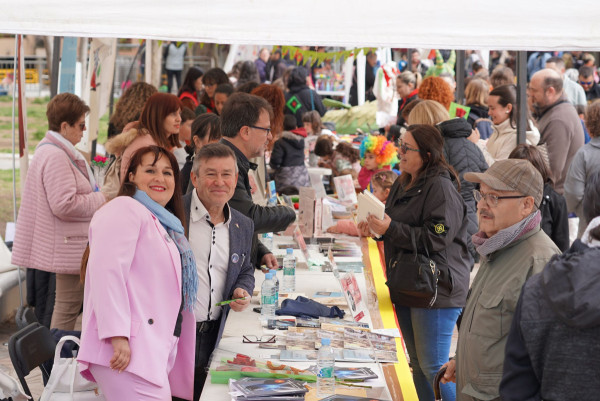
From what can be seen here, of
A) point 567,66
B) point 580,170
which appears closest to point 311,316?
point 580,170

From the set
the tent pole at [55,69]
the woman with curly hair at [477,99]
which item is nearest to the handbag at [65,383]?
the tent pole at [55,69]

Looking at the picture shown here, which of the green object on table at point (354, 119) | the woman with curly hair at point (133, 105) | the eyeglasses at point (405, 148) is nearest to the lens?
the eyeglasses at point (405, 148)

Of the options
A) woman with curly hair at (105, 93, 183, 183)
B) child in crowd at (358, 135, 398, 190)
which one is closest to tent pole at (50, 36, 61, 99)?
woman with curly hair at (105, 93, 183, 183)

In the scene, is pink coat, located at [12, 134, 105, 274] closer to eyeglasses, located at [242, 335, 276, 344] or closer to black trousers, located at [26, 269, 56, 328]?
black trousers, located at [26, 269, 56, 328]

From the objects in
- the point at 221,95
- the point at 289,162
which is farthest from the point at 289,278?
the point at 289,162

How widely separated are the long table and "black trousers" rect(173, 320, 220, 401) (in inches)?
2.7

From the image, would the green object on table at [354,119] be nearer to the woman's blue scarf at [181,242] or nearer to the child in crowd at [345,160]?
the child in crowd at [345,160]

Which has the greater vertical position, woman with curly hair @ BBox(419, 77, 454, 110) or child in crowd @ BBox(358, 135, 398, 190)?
woman with curly hair @ BBox(419, 77, 454, 110)

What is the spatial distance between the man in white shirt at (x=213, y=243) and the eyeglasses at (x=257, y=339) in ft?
0.44

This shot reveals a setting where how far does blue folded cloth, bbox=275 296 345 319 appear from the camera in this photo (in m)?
4.02

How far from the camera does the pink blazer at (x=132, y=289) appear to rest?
2924mm

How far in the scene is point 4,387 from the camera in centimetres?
322

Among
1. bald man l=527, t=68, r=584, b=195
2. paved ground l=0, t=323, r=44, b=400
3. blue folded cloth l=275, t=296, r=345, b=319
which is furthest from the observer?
bald man l=527, t=68, r=584, b=195

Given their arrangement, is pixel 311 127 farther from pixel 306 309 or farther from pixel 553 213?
pixel 306 309
